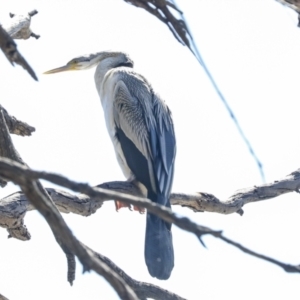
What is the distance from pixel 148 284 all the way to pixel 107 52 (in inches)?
138

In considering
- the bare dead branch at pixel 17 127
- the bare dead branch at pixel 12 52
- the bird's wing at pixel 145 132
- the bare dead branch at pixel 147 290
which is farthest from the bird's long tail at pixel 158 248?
the bare dead branch at pixel 12 52

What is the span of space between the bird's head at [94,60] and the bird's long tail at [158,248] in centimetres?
185

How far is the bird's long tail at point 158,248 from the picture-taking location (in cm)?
384

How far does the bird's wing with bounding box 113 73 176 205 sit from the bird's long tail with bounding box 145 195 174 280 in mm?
182

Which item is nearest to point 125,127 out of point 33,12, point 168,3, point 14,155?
point 33,12

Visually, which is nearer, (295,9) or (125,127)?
(295,9)

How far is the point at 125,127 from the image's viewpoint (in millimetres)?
4973

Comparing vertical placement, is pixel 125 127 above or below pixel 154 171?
above

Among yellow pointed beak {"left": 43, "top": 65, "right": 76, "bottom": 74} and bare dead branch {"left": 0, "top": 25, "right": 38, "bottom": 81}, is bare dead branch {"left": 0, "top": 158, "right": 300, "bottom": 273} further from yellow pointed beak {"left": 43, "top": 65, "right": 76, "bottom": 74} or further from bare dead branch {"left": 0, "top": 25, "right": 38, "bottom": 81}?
yellow pointed beak {"left": 43, "top": 65, "right": 76, "bottom": 74}

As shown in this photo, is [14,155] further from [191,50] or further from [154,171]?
[154,171]

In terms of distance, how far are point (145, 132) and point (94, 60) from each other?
4.81 ft

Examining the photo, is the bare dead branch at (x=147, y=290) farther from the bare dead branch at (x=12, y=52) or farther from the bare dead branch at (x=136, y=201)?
the bare dead branch at (x=136, y=201)

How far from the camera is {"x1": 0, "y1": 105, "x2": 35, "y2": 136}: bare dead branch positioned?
3447 mm

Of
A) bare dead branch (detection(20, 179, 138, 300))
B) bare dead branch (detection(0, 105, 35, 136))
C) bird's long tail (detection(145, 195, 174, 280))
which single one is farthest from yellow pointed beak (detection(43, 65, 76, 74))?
bare dead branch (detection(20, 179, 138, 300))
